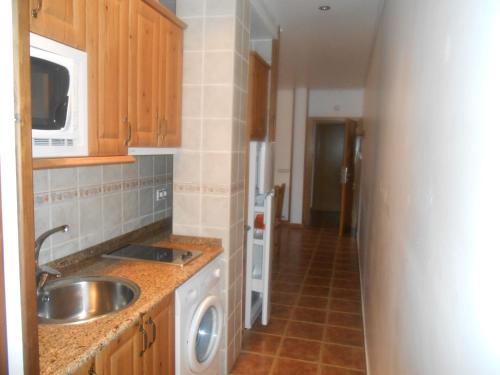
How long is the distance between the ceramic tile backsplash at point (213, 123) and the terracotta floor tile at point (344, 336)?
38.8 inches

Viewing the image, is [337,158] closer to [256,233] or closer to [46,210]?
[256,233]

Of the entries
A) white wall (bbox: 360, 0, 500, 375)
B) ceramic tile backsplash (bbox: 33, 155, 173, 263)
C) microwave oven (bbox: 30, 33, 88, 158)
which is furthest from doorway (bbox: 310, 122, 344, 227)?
microwave oven (bbox: 30, 33, 88, 158)

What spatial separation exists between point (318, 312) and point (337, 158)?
19.8ft

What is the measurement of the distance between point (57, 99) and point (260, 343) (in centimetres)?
236

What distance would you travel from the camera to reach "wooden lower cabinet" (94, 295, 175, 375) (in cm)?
136

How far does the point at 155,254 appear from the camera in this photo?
2205 millimetres

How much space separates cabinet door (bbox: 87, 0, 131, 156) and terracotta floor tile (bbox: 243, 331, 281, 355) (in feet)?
6.16

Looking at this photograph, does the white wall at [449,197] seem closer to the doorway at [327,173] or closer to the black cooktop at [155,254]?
the black cooktop at [155,254]

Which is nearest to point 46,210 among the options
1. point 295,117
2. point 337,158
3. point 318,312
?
point 318,312

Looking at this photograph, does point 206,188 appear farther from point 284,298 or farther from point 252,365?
point 284,298

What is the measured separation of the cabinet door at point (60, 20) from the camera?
4.15ft

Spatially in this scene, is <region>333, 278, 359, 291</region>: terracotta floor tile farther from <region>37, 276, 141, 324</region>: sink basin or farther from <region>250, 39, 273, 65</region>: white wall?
<region>37, 276, 141, 324</region>: sink basin

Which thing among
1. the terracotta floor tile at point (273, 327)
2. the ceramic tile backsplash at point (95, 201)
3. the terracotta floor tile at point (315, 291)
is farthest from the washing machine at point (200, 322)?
the terracotta floor tile at point (315, 291)

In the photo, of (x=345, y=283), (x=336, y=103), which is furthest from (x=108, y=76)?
(x=336, y=103)
